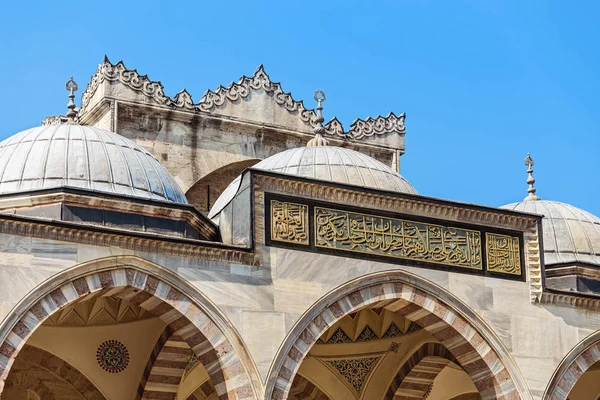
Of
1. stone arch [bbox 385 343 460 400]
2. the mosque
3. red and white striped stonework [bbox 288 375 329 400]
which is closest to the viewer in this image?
the mosque

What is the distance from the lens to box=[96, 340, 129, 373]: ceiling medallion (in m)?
14.5

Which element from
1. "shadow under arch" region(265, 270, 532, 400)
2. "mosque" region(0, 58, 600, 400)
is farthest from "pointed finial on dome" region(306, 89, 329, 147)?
"shadow under arch" region(265, 270, 532, 400)

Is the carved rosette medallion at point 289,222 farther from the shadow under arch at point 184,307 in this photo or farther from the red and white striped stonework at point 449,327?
the shadow under arch at point 184,307

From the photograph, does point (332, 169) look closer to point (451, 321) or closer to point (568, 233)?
point (451, 321)

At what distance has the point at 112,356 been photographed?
14.6 m

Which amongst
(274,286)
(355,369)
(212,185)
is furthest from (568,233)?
(274,286)

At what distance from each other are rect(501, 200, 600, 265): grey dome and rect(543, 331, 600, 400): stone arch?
2147mm

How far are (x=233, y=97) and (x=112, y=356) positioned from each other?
5940mm

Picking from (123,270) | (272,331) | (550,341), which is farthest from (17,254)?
(550,341)

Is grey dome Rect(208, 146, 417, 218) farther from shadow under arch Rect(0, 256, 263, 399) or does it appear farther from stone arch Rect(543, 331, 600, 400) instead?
stone arch Rect(543, 331, 600, 400)

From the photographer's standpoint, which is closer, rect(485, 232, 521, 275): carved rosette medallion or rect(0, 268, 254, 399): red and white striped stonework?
Answer: rect(0, 268, 254, 399): red and white striped stonework

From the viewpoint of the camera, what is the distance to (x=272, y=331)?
1283cm

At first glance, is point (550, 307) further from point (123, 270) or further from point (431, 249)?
point (123, 270)

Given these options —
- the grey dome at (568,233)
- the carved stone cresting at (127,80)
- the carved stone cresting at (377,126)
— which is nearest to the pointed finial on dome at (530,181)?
Answer: the grey dome at (568,233)
